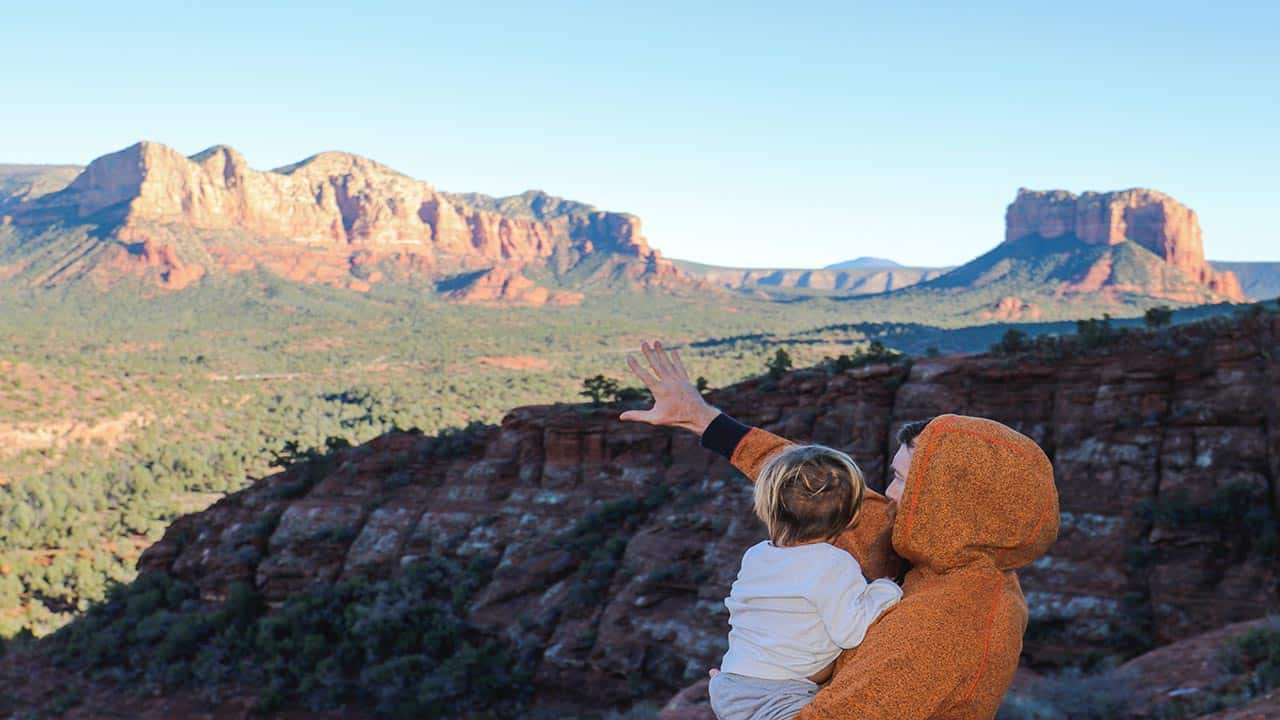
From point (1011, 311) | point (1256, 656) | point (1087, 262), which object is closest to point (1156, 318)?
point (1256, 656)


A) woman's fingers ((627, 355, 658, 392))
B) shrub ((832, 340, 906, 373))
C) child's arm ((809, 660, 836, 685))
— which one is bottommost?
shrub ((832, 340, 906, 373))

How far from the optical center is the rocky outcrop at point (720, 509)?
15.4m

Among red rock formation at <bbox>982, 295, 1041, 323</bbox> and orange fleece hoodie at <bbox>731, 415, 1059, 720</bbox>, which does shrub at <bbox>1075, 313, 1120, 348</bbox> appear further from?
red rock formation at <bbox>982, 295, 1041, 323</bbox>

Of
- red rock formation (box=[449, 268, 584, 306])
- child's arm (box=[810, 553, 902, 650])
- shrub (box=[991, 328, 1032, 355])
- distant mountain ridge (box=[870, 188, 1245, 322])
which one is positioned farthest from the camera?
red rock formation (box=[449, 268, 584, 306])

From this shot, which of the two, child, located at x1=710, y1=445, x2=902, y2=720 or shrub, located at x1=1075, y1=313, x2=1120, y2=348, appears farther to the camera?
shrub, located at x1=1075, y1=313, x2=1120, y2=348

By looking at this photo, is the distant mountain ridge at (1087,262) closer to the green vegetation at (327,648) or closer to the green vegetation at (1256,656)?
the green vegetation at (327,648)

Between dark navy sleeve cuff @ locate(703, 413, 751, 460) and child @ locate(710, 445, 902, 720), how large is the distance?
1.65 feet

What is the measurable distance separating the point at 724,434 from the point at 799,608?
0.80m

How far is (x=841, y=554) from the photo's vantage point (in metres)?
2.33

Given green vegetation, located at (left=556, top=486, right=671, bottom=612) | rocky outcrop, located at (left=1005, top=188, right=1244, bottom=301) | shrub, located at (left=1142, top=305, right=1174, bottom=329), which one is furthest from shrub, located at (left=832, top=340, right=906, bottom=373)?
rocky outcrop, located at (left=1005, top=188, right=1244, bottom=301)

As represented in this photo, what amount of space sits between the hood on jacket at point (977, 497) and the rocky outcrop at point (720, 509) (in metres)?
14.4

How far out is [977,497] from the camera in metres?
2.12

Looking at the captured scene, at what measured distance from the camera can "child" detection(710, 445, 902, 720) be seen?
7.50 ft

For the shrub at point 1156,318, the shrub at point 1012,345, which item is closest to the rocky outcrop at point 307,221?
the shrub at point 1012,345
